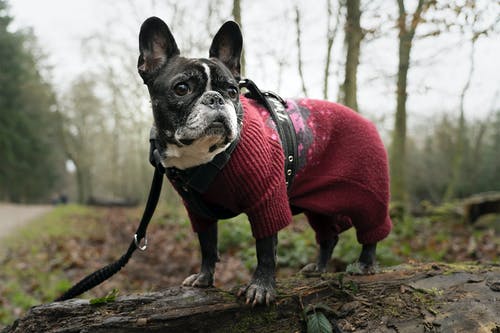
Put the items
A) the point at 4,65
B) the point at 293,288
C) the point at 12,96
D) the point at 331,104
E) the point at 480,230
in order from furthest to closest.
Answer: the point at 12,96, the point at 4,65, the point at 480,230, the point at 331,104, the point at 293,288

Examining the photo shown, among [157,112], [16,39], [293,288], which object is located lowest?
[293,288]

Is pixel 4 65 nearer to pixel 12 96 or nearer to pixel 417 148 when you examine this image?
pixel 12 96

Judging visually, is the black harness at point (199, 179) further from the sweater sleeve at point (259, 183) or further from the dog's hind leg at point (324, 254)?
the dog's hind leg at point (324, 254)

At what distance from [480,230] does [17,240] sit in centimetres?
1210

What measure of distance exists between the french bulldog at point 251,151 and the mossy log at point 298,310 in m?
0.16

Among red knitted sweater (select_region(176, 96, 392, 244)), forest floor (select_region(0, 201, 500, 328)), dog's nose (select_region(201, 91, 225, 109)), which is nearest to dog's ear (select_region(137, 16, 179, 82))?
dog's nose (select_region(201, 91, 225, 109))

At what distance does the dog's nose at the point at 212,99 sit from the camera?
225 cm

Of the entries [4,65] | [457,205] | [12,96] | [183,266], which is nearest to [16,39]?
[4,65]

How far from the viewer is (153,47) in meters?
2.54

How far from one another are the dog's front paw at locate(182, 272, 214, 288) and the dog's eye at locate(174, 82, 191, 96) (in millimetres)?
1452

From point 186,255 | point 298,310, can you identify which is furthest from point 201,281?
point 186,255

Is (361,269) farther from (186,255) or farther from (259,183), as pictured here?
(186,255)

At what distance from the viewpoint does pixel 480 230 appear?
8477 millimetres

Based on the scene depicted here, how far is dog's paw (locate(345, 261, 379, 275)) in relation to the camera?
123 inches
